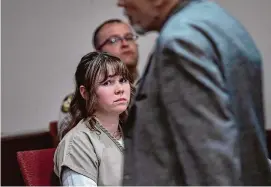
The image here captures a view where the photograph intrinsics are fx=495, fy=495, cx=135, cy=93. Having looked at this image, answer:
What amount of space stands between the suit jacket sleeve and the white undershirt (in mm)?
713

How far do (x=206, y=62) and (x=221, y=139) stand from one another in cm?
13

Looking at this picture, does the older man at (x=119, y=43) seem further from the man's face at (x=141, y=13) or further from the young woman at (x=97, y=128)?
the man's face at (x=141, y=13)

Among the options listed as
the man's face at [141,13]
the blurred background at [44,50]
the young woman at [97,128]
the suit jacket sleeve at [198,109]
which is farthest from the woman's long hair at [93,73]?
the blurred background at [44,50]

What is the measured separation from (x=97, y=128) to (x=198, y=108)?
0.83 m

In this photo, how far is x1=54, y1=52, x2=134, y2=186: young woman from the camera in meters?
1.51

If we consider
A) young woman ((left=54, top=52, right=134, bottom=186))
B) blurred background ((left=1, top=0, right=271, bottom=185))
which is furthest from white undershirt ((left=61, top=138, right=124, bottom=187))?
blurred background ((left=1, top=0, right=271, bottom=185))

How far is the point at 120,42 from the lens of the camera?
2396 millimetres

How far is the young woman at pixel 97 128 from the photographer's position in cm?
151

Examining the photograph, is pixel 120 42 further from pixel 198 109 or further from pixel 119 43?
pixel 198 109

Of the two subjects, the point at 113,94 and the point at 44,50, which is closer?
the point at 113,94

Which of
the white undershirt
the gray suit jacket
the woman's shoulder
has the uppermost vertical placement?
the gray suit jacket

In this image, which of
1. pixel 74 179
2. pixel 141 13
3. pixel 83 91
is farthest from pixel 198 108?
pixel 83 91

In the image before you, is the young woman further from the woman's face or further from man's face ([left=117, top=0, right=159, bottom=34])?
man's face ([left=117, top=0, right=159, bottom=34])

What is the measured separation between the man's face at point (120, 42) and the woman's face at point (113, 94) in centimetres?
77
